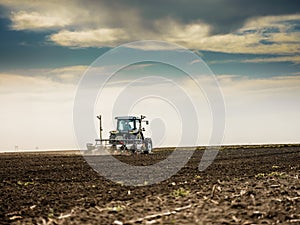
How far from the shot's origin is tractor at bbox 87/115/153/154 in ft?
140

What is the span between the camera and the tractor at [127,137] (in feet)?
140

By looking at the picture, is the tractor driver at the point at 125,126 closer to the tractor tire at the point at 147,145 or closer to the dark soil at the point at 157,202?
the tractor tire at the point at 147,145

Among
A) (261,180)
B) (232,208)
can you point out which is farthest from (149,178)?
(232,208)

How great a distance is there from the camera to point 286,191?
14.9 metres

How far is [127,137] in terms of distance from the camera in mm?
43875

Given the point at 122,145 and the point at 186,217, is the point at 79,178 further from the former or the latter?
the point at 122,145

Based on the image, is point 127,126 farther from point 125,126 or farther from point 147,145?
point 147,145

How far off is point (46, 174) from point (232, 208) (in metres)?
13.1

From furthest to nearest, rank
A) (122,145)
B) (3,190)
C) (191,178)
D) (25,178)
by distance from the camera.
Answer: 1. (122,145)
2. (25,178)
3. (191,178)
4. (3,190)

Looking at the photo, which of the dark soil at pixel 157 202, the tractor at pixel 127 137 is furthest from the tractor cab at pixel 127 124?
the dark soil at pixel 157 202

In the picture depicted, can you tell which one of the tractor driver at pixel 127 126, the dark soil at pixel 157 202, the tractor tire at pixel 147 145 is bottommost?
the dark soil at pixel 157 202

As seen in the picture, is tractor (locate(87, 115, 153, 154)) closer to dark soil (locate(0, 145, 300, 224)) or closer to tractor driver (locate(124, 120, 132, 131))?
tractor driver (locate(124, 120, 132, 131))

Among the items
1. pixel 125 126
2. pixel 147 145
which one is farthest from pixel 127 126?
pixel 147 145

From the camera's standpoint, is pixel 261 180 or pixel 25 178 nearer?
pixel 261 180
